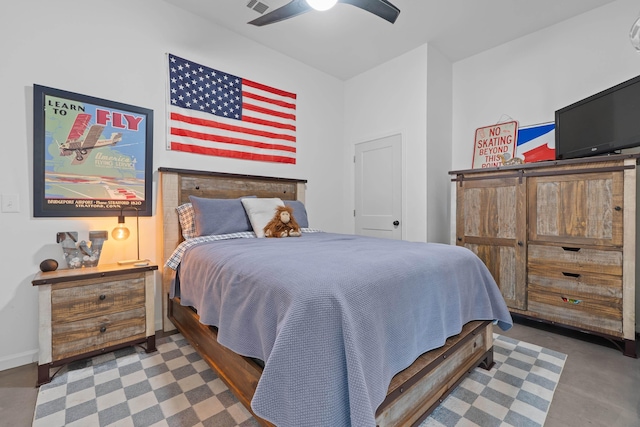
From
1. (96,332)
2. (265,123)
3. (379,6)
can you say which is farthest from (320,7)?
(96,332)

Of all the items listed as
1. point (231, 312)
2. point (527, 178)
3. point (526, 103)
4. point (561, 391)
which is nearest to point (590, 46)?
point (526, 103)

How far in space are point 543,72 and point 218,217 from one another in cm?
→ 360

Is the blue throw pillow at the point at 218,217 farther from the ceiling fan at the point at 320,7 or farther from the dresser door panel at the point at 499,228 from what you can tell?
the dresser door panel at the point at 499,228

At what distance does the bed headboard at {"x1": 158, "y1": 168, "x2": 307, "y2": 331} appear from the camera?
2537 millimetres

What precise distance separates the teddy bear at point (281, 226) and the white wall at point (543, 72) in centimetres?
174

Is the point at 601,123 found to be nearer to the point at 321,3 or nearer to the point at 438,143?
the point at 438,143

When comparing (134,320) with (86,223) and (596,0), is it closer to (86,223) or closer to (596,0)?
(86,223)

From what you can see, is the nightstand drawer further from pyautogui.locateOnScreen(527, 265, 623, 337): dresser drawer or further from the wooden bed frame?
pyautogui.locateOnScreen(527, 265, 623, 337): dresser drawer

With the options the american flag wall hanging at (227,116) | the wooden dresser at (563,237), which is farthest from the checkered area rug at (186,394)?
the american flag wall hanging at (227,116)

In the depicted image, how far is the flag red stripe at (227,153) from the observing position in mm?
2779

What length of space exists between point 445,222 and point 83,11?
4085mm

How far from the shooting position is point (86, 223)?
227cm

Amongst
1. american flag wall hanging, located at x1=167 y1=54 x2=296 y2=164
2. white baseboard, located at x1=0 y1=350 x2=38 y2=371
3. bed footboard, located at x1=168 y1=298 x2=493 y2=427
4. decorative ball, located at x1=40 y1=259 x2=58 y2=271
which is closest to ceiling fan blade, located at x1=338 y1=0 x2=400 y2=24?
american flag wall hanging, located at x1=167 y1=54 x2=296 y2=164

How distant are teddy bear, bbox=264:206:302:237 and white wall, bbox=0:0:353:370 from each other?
92cm
